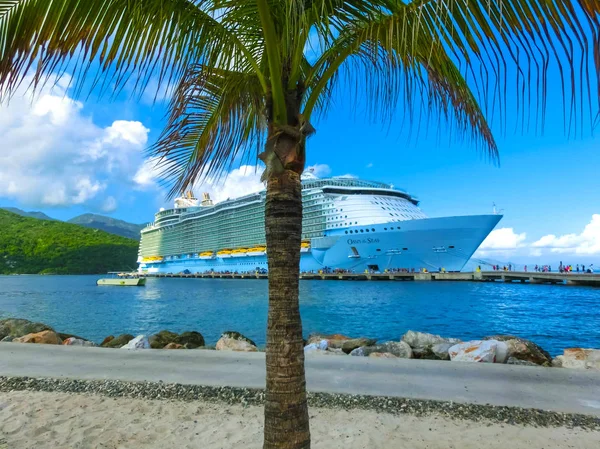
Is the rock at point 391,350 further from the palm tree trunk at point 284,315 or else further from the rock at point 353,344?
the palm tree trunk at point 284,315

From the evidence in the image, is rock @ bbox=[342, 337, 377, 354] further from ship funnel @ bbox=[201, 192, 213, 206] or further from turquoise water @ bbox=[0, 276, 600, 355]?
ship funnel @ bbox=[201, 192, 213, 206]

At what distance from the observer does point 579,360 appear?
618 cm

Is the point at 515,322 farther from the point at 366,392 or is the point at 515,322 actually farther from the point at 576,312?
the point at 366,392

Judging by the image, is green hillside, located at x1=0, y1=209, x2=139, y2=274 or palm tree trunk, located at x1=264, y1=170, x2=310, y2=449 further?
green hillside, located at x1=0, y1=209, x2=139, y2=274

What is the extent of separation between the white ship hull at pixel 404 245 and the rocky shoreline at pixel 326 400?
35.0 metres

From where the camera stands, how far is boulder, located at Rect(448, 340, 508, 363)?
5.92m

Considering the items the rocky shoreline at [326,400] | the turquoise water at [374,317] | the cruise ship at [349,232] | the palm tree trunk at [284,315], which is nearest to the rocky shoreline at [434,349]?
the rocky shoreline at [326,400]

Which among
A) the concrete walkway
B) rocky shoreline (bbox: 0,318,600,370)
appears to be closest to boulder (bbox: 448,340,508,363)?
rocky shoreline (bbox: 0,318,600,370)

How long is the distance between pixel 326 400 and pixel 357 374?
1.02 metres

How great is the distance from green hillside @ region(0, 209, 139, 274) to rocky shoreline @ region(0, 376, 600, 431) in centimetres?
10152

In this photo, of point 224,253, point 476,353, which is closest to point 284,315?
point 476,353

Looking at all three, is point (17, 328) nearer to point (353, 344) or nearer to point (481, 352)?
point (353, 344)

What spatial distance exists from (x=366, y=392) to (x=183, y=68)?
11.4 feet

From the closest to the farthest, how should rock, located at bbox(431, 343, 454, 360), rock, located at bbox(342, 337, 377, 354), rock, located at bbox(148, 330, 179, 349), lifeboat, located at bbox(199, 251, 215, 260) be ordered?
1. rock, located at bbox(431, 343, 454, 360)
2. rock, located at bbox(342, 337, 377, 354)
3. rock, located at bbox(148, 330, 179, 349)
4. lifeboat, located at bbox(199, 251, 215, 260)
